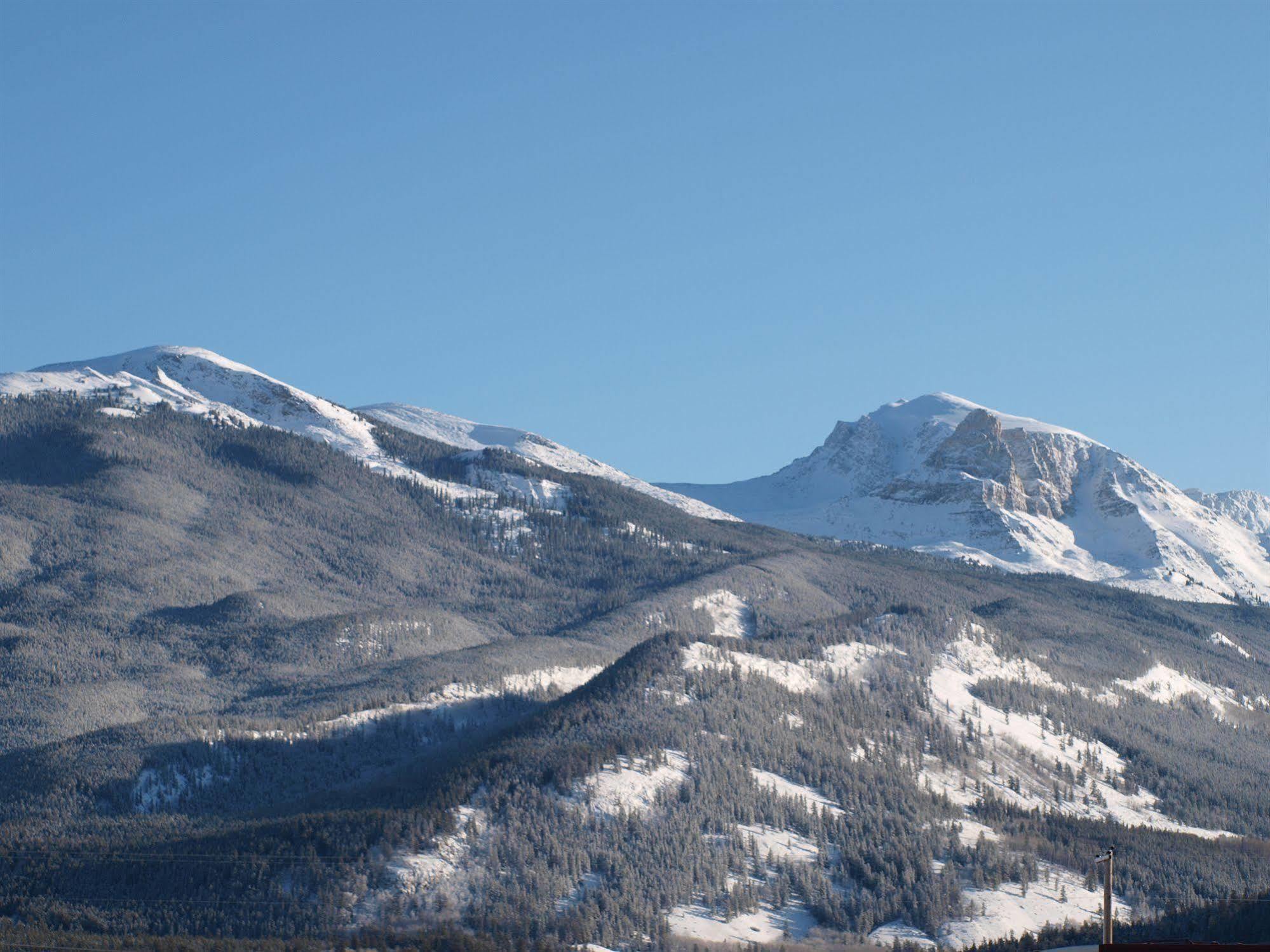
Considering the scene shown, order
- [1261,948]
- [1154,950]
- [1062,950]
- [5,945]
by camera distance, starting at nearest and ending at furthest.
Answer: [1154,950], [1261,948], [1062,950], [5,945]

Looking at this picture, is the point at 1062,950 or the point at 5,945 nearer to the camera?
the point at 1062,950

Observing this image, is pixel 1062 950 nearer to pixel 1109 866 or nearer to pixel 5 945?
pixel 1109 866

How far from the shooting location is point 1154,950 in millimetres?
108000

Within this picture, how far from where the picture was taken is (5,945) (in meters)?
200

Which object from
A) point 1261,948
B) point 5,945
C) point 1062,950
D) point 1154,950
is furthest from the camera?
point 5,945

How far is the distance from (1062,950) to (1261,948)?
51.5m

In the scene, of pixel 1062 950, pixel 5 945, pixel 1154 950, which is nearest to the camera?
→ pixel 1154 950

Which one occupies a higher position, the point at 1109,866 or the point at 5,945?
the point at 1109,866

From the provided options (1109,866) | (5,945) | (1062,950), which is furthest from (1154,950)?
(5,945)

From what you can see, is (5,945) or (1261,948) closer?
(1261,948)

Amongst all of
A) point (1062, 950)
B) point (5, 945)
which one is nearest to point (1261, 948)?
point (1062, 950)

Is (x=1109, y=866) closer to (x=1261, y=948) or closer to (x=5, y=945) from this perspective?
(x=1261, y=948)

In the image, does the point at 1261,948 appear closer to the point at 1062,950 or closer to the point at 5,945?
the point at 1062,950

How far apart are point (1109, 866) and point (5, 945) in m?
129
